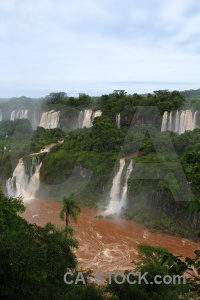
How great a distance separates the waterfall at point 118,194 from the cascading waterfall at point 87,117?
8.00m

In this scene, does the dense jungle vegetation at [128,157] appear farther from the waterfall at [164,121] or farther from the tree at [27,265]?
the tree at [27,265]

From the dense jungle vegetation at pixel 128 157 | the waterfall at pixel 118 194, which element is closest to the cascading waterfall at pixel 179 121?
the dense jungle vegetation at pixel 128 157

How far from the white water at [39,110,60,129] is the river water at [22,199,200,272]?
39.2 ft

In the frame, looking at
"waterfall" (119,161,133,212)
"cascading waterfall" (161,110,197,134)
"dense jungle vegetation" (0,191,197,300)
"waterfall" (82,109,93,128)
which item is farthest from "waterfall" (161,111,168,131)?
"dense jungle vegetation" (0,191,197,300)

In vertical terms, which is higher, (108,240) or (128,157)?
(128,157)

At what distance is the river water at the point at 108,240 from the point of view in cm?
1050

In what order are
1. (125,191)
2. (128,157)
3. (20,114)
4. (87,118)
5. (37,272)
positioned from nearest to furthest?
(37,272) → (125,191) → (128,157) → (87,118) → (20,114)

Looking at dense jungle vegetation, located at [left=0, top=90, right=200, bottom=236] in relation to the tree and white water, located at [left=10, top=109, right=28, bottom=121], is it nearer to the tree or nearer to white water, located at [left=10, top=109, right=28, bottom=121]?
white water, located at [left=10, top=109, right=28, bottom=121]

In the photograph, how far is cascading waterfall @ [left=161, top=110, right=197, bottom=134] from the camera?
1855cm

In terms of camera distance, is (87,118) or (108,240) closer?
(108,240)

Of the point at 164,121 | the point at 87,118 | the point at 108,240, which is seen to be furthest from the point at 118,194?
the point at 87,118

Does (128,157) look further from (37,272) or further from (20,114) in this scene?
(20,114)

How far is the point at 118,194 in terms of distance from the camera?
16.4 m

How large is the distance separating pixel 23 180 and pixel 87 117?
322 inches
